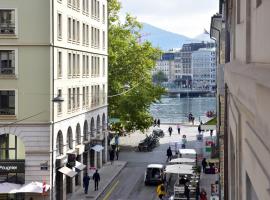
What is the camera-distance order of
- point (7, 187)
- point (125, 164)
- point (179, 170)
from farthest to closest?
point (125, 164), point (179, 170), point (7, 187)

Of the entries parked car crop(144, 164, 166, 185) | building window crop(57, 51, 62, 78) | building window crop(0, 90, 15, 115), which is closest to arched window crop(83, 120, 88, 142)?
parked car crop(144, 164, 166, 185)

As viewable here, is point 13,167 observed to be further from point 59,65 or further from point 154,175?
point 154,175

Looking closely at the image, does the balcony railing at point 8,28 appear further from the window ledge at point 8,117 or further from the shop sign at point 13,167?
the shop sign at point 13,167


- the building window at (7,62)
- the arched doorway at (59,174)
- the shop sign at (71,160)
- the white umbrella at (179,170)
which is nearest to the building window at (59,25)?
the building window at (7,62)

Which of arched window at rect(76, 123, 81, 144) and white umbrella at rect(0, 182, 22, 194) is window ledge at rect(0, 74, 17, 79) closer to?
white umbrella at rect(0, 182, 22, 194)

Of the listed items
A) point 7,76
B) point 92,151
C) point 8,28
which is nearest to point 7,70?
point 7,76

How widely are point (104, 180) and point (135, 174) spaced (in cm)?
389

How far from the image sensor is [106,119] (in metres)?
56.8

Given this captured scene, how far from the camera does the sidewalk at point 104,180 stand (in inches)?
1551

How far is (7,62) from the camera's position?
117 ft

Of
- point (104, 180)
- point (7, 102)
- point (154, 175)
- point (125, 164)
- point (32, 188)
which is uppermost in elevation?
point (7, 102)

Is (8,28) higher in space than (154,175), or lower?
higher

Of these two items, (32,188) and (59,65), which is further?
(59,65)

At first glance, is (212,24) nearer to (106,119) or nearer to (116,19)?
(106,119)
